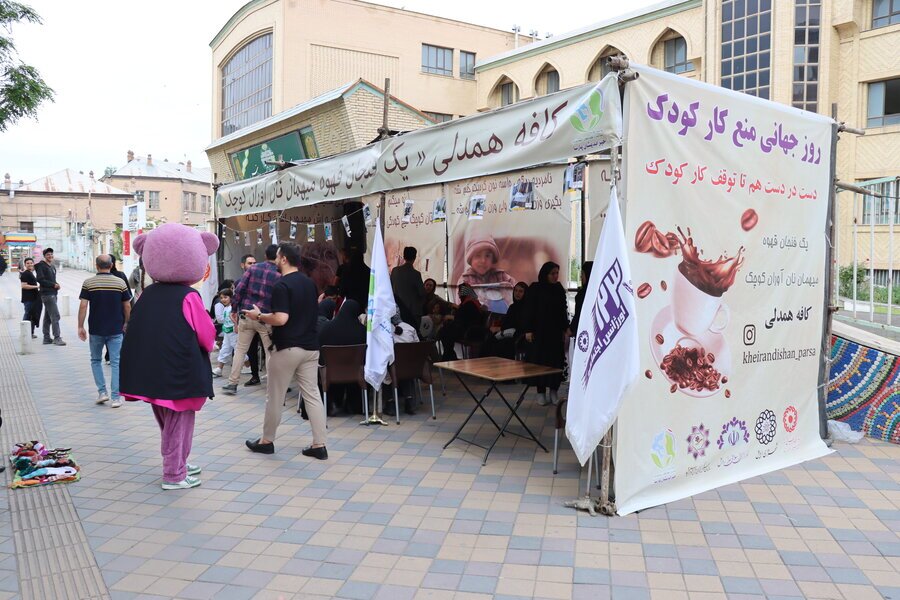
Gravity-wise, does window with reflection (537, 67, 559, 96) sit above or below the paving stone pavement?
above

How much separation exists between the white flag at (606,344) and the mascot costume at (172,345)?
261 cm

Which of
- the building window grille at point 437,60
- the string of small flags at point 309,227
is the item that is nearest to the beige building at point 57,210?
the building window grille at point 437,60

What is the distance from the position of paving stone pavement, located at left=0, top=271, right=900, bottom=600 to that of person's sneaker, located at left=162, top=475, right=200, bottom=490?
0.06 meters

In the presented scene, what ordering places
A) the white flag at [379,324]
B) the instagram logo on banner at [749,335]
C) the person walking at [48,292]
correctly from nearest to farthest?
the instagram logo on banner at [749,335]
the white flag at [379,324]
the person walking at [48,292]

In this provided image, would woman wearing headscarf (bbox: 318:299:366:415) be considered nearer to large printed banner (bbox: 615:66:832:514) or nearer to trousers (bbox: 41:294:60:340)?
large printed banner (bbox: 615:66:832:514)

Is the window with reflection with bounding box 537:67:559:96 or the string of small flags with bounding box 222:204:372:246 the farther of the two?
the window with reflection with bounding box 537:67:559:96

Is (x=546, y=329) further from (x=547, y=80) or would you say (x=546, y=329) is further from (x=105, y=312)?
(x=547, y=80)

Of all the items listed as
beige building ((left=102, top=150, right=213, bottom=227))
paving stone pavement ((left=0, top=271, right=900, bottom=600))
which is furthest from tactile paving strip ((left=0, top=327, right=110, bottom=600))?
beige building ((left=102, top=150, right=213, bottom=227))

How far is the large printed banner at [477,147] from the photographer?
13.9 ft

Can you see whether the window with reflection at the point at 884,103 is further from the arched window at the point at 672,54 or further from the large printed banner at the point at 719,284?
the large printed banner at the point at 719,284

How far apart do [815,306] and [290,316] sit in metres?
4.27

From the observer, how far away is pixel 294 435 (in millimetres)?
6195

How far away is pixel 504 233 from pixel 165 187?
6412cm

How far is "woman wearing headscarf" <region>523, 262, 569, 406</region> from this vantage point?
23.5 ft
